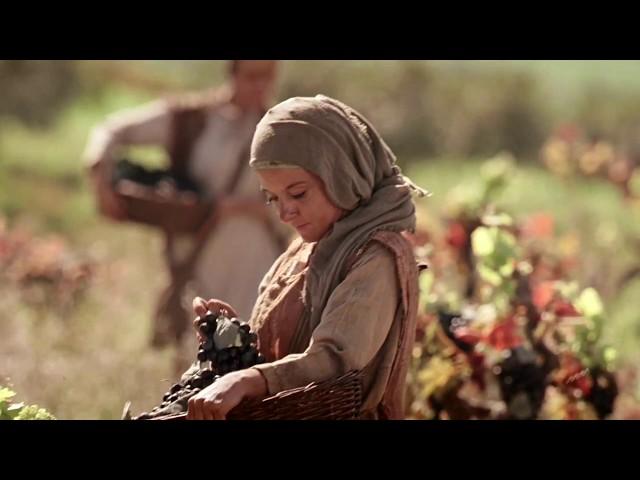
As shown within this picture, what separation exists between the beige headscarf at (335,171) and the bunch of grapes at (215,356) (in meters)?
0.19

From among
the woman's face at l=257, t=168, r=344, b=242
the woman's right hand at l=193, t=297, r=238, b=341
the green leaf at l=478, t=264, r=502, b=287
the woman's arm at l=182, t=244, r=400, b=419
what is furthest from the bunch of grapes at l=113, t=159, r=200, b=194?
the woman's arm at l=182, t=244, r=400, b=419

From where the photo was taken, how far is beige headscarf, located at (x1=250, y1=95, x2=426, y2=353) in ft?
17.2

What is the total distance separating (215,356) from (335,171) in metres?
0.58

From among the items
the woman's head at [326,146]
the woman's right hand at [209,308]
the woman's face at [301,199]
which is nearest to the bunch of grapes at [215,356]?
the woman's right hand at [209,308]

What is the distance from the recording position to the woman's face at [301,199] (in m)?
5.24

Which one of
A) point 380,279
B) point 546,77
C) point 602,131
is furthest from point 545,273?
point 546,77

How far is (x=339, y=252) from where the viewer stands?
531cm

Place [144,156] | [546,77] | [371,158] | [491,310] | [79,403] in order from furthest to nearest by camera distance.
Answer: [546,77] < [144,156] < [79,403] < [491,310] < [371,158]

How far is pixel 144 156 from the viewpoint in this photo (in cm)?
1708

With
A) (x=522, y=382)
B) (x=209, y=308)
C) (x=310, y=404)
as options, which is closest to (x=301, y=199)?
(x=209, y=308)

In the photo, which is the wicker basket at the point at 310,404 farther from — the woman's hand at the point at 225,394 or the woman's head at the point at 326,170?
the woman's head at the point at 326,170

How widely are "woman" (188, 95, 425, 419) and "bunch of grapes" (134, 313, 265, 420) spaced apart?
9 centimetres

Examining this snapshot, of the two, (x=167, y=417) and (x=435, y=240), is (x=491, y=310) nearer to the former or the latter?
(x=435, y=240)

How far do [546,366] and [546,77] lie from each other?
39.6 ft
